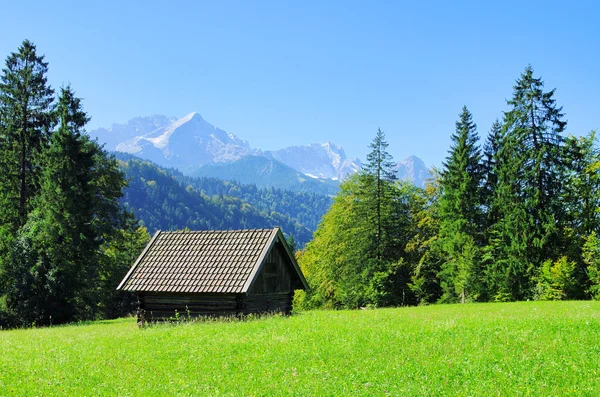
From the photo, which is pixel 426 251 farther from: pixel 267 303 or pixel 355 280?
pixel 267 303

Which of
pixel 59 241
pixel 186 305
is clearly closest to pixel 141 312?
pixel 186 305

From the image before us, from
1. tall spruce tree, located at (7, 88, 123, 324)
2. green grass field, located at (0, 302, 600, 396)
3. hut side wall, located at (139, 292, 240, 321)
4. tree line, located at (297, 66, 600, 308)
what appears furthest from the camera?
tree line, located at (297, 66, 600, 308)

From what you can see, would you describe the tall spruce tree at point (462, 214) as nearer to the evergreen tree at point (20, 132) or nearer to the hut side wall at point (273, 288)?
the hut side wall at point (273, 288)

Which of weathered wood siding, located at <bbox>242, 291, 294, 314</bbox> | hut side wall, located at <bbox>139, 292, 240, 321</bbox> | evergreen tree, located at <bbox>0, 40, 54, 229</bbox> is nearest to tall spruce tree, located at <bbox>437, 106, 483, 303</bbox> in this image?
weathered wood siding, located at <bbox>242, 291, 294, 314</bbox>

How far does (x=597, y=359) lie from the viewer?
40.4 ft

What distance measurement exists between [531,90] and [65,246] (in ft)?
130

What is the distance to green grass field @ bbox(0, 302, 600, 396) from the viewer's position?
1113 centimetres

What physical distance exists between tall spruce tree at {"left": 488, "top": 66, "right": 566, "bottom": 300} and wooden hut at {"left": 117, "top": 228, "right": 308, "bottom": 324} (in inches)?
962

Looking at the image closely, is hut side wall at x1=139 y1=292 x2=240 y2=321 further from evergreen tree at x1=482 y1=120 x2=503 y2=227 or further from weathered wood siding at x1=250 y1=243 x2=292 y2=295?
evergreen tree at x1=482 y1=120 x2=503 y2=227

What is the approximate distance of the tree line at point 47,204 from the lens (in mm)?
36531

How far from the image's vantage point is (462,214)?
47.4 metres

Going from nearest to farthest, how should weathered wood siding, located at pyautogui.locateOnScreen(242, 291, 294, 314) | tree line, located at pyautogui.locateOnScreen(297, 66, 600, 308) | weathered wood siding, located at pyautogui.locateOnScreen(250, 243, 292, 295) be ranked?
weathered wood siding, located at pyautogui.locateOnScreen(242, 291, 294, 314) → weathered wood siding, located at pyautogui.locateOnScreen(250, 243, 292, 295) → tree line, located at pyautogui.locateOnScreen(297, 66, 600, 308)

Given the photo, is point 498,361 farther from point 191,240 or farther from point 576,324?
point 191,240

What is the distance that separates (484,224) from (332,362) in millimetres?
38400
